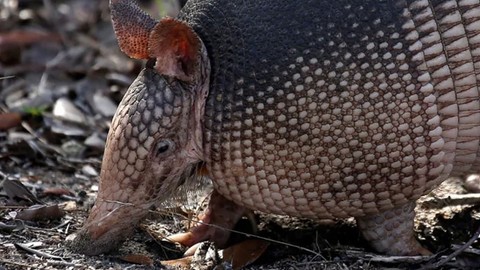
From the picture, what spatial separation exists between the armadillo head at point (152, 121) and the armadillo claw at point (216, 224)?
1.87 feet

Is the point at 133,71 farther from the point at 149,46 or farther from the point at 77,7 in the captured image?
the point at 149,46

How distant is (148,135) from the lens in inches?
177

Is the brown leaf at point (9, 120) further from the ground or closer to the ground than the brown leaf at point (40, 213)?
further from the ground

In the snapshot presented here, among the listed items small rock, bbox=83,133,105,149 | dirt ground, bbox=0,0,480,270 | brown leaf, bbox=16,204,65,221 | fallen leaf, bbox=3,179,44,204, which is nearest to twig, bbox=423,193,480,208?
dirt ground, bbox=0,0,480,270

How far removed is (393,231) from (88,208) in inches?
79.9

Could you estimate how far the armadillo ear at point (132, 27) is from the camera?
15.1ft

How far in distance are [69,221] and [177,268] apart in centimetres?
91

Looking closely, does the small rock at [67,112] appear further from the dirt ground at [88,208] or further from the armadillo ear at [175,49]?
the armadillo ear at [175,49]

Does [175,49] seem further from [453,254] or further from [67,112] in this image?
[67,112]

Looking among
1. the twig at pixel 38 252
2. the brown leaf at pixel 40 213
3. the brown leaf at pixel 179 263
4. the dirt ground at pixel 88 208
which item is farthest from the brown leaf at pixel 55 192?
the brown leaf at pixel 179 263

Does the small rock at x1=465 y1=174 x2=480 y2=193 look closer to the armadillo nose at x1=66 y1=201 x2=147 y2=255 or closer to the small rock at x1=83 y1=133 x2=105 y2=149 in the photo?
the armadillo nose at x1=66 y1=201 x2=147 y2=255

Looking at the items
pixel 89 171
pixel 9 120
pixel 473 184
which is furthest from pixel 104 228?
pixel 473 184

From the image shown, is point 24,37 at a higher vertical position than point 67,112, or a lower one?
higher

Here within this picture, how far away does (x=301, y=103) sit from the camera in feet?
14.3
